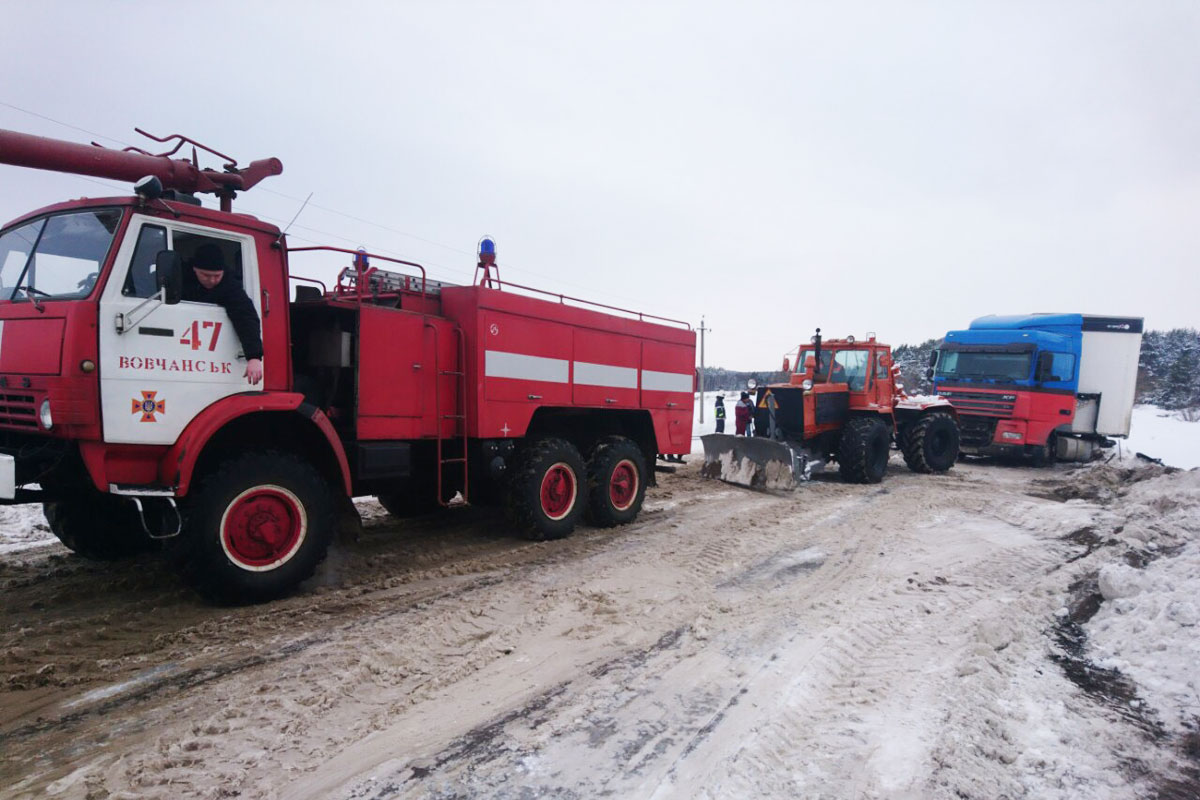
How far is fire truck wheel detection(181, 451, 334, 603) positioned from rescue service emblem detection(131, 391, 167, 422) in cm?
51

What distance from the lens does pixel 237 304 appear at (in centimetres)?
448

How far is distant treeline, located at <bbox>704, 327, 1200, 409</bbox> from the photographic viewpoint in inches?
1699

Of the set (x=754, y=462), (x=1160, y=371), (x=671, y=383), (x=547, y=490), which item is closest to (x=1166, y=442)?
(x=754, y=462)

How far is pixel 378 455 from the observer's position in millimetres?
5320

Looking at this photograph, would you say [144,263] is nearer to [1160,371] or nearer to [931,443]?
[931,443]

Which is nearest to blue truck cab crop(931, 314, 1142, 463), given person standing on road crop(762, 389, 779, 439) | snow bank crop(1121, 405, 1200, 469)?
snow bank crop(1121, 405, 1200, 469)

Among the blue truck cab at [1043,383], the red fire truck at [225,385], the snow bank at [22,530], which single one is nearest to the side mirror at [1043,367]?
the blue truck cab at [1043,383]

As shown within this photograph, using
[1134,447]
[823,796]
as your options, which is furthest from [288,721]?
[1134,447]

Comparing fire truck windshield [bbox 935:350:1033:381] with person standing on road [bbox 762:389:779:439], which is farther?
fire truck windshield [bbox 935:350:1033:381]

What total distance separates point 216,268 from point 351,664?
2.82m

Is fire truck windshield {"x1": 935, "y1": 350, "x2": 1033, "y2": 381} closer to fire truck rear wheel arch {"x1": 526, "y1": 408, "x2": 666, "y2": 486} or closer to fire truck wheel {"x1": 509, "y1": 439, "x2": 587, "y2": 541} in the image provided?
fire truck rear wheel arch {"x1": 526, "y1": 408, "x2": 666, "y2": 486}

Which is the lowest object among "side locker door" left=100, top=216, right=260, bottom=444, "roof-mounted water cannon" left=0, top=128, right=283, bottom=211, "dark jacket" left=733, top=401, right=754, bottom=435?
"dark jacket" left=733, top=401, right=754, bottom=435

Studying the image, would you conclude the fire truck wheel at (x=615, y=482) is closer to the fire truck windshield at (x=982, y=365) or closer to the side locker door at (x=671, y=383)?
the side locker door at (x=671, y=383)

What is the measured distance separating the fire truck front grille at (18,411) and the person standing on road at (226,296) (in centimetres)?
109
